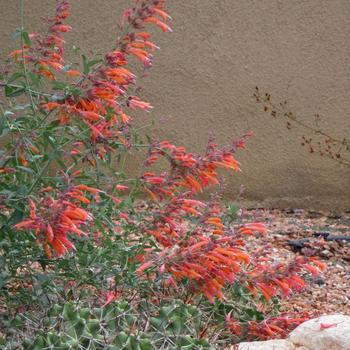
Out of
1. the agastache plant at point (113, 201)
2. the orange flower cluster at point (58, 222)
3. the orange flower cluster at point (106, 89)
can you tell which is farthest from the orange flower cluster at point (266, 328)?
the orange flower cluster at point (58, 222)

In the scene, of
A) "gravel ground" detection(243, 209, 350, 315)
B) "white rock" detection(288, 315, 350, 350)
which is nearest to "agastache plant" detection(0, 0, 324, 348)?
"white rock" detection(288, 315, 350, 350)

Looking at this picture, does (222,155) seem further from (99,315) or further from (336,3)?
(336,3)

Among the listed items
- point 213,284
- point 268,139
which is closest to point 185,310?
point 213,284

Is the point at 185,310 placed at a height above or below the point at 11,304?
above

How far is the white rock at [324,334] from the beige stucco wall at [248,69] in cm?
328

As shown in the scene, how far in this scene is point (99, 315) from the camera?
298cm

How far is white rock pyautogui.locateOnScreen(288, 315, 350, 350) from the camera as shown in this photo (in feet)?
10.9

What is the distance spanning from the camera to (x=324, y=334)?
131 inches

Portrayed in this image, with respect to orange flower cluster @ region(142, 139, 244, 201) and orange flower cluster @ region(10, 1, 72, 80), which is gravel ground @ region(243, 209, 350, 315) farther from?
orange flower cluster @ region(10, 1, 72, 80)

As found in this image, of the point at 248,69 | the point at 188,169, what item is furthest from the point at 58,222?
the point at 248,69

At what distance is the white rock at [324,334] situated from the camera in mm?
3314

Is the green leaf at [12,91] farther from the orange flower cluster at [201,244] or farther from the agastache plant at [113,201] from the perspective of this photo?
the orange flower cluster at [201,244]

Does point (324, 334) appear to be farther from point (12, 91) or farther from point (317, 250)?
point (317, 250)

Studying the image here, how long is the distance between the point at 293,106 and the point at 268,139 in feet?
1.01
